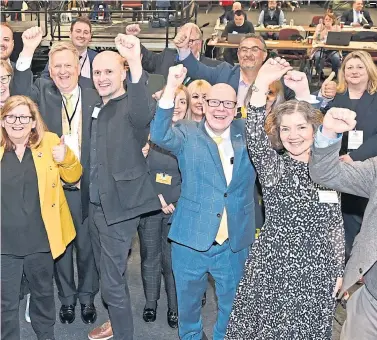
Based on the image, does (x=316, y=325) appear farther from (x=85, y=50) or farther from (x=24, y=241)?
(x=85, y=50)

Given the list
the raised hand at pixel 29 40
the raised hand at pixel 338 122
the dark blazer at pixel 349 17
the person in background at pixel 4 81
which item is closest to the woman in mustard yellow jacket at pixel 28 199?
the person in background at pixel 4 81

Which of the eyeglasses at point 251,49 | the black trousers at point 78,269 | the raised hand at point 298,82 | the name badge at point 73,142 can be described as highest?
the eyeglasses at point 251,49

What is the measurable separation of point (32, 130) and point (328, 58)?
752 centimetres

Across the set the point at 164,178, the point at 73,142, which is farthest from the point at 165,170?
the point at 73,142

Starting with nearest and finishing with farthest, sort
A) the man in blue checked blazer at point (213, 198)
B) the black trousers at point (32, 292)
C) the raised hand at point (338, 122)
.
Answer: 1. the raised hand at point (338, 122)
2. the man in blue checked blazer at point (213, 198)
3. the black trousers at point (32, 292)

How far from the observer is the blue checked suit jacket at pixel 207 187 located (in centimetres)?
295

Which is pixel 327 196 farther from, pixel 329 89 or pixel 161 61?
pixel 161 61

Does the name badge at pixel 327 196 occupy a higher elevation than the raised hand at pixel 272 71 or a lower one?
lower

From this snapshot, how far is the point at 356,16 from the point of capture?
451 inches

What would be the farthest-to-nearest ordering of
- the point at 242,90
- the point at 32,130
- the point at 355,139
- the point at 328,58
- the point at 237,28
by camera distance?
the point at 237,28 < the point at 328,58 < the point at 242,90 < the point at 355,139 < the point at 32,130

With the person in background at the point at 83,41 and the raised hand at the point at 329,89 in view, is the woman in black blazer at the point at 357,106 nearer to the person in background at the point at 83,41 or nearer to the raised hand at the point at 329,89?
the raised hand at the point at 329,89

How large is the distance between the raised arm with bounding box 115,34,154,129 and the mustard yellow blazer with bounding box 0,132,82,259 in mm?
445

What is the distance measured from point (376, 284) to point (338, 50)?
7707mm

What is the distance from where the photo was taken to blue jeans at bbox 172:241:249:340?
3045 mm
